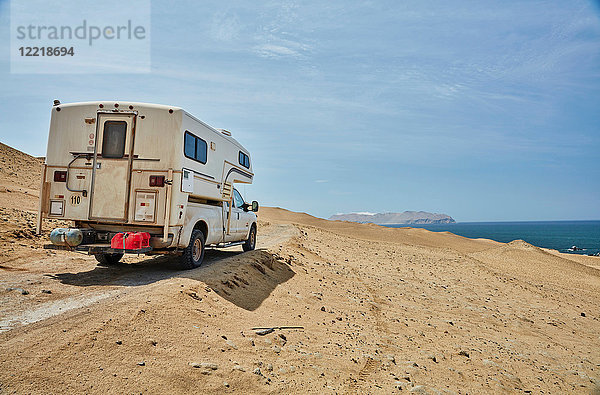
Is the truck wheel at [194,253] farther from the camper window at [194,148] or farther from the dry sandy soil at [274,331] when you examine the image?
the camper window at [194,148]

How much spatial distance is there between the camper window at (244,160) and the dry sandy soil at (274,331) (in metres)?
3.13

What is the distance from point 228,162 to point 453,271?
1136 cm

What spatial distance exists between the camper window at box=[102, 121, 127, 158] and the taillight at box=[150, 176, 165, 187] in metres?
1.06

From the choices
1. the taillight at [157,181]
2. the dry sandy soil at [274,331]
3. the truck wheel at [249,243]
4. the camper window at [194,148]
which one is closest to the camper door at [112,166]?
the taillight at [157,181]

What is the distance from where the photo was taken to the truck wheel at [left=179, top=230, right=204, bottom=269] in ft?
31.5

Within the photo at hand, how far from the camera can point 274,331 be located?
6.65 metres

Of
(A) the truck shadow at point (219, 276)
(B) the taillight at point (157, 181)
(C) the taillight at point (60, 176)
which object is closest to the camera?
(A) the truck shadow at point (219, 276)

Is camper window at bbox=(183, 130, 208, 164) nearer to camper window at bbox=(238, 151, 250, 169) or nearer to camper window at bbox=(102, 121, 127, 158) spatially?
camper window at bbox=(102, 121, 127, 158)

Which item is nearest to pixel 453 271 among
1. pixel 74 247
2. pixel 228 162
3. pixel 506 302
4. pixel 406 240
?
pixel 506 302

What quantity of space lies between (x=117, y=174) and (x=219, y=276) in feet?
10.5

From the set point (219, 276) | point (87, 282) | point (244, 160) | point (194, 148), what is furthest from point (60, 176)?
point (244, 160)

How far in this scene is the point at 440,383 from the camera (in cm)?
609

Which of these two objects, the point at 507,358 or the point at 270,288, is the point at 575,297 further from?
the point at 270,288

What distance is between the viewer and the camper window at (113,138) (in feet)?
28.7
